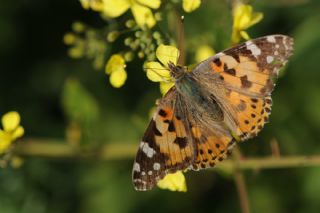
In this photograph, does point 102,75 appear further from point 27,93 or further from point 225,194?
point 225,194

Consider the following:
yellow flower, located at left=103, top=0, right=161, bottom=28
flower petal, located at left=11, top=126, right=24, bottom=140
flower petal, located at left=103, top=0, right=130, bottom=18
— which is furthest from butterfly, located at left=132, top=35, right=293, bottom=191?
flower petal, located at left=11, top=126, right=24, bottom=140

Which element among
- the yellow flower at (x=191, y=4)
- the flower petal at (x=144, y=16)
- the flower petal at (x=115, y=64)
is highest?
the flower petal at (x=144, y=16)

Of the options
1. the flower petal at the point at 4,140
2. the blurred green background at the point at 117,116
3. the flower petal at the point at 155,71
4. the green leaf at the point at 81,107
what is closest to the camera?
the flower petal at the point at 155,71

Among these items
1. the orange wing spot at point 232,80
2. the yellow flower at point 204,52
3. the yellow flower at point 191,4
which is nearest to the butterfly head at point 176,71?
the orange wing spot at point 232,80

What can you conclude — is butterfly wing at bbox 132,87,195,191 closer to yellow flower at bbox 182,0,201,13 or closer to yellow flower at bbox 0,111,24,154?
yellow flower at bbox 182,0,201,13

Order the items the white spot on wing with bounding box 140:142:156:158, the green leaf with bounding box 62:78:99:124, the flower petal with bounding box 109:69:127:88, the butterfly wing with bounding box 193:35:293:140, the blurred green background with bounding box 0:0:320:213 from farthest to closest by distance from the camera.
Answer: the blurred green background with bounding box 0:0:320:213, the green leaf with bounding box 62:78:99:124, the flower petal with bounding box 109:69:127:88, the butterfly wing with bounding box 193:35:293:140, the white spot on wing with bounding box 140:142:156:158

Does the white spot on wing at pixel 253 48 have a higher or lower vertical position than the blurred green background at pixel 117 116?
lower

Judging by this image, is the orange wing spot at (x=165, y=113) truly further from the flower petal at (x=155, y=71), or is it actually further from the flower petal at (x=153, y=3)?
the flower petal at (x=153, y=3)
